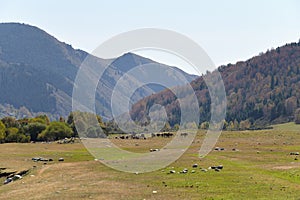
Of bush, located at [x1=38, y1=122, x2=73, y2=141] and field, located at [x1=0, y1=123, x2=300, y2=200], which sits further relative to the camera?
bush, located at [x1=38, y1=122, x2=73, y2=141]

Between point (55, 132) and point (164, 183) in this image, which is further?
point (55, 132)

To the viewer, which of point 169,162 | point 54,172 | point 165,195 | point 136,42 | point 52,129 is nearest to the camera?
point 165,195

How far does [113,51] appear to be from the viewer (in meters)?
49.2

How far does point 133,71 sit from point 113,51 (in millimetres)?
5593

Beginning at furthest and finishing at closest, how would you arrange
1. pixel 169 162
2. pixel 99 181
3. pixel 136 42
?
1. pixel 169 162
2. pixel 136 42
3. pixel 99 181

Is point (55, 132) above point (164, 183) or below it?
above

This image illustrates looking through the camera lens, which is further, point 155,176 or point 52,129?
point 52,129

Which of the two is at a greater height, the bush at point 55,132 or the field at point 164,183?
the bush at point 55,132

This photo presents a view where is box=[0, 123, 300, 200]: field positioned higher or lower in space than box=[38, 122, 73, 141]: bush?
→ lower

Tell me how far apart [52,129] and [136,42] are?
373 ft

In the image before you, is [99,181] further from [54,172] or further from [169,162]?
[169,162]

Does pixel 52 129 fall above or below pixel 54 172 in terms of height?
above

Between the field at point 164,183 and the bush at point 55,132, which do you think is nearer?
the field at point 164,183

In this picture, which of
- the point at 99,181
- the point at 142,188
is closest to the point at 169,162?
the point at 99,181
